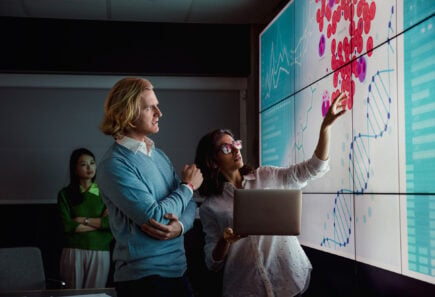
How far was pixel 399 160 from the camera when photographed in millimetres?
2652

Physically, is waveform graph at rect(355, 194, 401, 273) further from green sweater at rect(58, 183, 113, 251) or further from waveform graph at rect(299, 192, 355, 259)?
green sweater at rect(58, 183, 113, 251)

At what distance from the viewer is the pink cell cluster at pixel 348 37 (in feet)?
10.0

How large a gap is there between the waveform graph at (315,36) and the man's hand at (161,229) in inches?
71.1

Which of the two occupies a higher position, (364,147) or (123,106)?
(123,106)

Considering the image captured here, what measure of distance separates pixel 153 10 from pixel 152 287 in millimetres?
3904

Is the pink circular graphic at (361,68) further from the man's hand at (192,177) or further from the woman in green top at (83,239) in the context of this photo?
the woman in green top at (83,239)

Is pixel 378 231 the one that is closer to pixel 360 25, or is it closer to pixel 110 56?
pixel 360 25

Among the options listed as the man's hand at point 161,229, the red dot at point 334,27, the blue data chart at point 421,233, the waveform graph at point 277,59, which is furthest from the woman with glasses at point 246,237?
the waveform graph at point 277,59

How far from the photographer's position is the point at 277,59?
4.62m

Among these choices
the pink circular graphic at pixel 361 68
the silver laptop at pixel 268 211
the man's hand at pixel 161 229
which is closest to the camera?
the man's hand at pixel 161 229

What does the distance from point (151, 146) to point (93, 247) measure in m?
2.82

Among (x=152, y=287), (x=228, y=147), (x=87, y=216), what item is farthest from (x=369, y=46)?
(x=87, y=216)

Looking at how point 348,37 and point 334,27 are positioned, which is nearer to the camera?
point 348,37

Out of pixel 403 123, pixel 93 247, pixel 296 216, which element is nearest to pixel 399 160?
pixel 403 123
